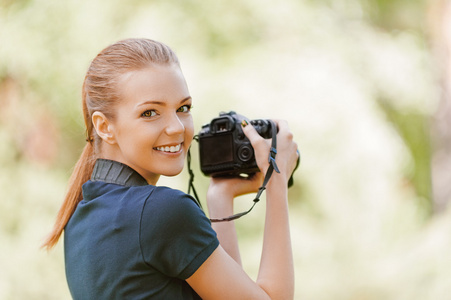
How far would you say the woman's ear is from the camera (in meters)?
1.05

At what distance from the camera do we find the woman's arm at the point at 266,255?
3.08ft

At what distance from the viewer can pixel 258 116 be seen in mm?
3514

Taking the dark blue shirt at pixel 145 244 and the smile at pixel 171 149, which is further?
the smile at pixel 171 149

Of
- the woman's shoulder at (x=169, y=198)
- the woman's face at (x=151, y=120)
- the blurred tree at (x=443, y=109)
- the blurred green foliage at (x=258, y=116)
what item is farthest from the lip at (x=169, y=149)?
the blurred tree at (x=443, y=109)

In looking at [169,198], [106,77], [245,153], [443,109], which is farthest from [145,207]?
[443,109]

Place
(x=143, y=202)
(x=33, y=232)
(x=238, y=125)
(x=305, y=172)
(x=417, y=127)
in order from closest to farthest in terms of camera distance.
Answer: (x=143, y=202), (x=238, y=125), (x=33, y=232), (x=305, y=172), (x=417, y=127)

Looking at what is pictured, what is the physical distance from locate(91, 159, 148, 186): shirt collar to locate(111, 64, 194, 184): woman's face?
0.01 metres

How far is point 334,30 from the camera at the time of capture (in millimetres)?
4047

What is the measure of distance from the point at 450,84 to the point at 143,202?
3.71 m

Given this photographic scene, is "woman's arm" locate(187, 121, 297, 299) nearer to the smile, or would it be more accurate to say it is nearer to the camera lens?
the camera lens

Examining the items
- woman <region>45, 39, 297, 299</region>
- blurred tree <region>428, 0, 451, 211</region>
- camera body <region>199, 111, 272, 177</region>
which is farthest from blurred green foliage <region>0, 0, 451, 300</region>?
woman <region>45, 39, 297, 299</region>

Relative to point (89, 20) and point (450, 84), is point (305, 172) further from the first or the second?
point (89, 20)

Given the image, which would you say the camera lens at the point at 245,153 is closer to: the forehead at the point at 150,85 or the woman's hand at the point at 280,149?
the woman's hand at the point at 280,149

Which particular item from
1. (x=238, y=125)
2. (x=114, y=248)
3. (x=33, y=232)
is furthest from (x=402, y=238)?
(x=114, y=248)
